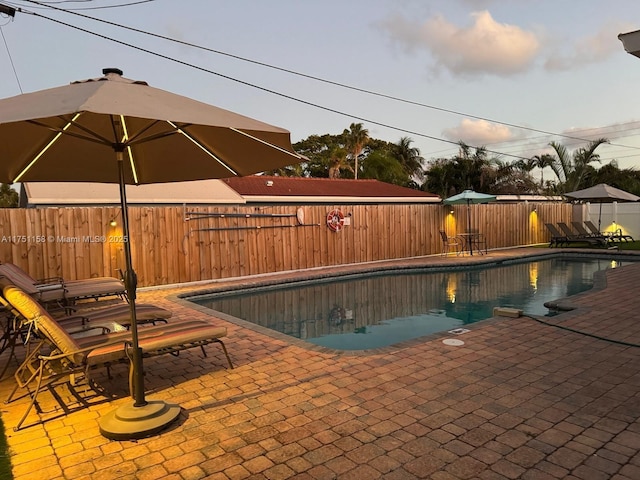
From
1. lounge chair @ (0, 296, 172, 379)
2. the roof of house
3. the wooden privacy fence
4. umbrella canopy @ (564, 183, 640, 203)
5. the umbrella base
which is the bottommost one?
the umbrella base

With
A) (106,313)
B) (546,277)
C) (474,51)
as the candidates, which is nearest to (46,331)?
(106,313)

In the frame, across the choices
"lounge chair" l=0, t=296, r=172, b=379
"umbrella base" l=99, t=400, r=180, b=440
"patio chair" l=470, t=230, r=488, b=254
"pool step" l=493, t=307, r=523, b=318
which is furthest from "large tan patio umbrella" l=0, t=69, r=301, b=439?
"patio chair" l=470, t=230, r=488, b=254

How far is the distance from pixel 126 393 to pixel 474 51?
18.7 metres

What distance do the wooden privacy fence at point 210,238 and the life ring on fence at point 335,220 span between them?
129mm

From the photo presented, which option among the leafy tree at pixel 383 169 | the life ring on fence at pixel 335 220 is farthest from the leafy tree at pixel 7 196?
the life ring on fence at pixel 335 220

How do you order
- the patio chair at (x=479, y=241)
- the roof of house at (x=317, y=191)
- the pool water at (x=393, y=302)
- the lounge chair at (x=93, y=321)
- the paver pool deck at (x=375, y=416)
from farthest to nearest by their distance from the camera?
the roof of house at (x=317, y=191), the patio chair at (x=479, y=241), the pool water at (x=393, y=302), the lounge chair at (x=93, y=321), the paver pool deck at (x=375, y=416)

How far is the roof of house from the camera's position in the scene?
17.1 m

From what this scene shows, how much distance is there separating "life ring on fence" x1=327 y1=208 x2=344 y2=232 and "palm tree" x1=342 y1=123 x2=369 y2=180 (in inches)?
901

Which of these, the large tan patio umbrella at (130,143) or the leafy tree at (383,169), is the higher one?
the leafy tree at (383,169)

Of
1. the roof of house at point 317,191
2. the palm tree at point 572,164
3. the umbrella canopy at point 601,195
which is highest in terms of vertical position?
the palm tree at point 572,164

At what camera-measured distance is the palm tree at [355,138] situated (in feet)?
117

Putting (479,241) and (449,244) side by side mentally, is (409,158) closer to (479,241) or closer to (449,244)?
(479,241)

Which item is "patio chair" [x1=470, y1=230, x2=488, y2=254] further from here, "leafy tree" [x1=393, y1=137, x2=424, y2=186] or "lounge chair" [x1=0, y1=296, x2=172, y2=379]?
"leafy tree" [x1=393, y1=137, x2=424, y2=186]

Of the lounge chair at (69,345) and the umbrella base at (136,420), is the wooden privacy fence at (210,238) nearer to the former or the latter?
the lounge chair at (69,345)
